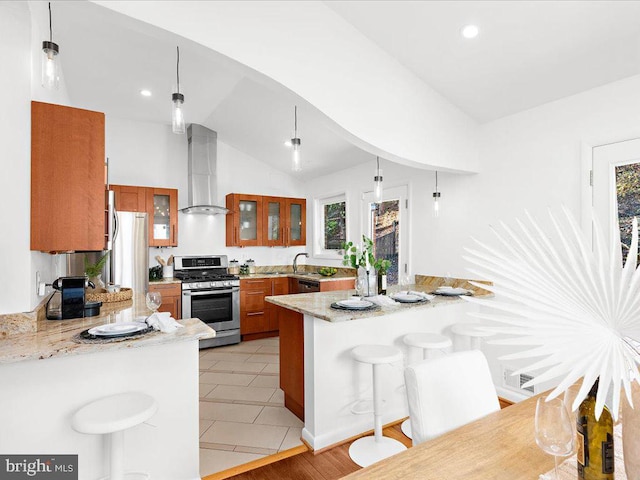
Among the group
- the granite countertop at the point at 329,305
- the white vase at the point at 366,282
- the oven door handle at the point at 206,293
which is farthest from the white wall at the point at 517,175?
the oven door handle at the point at 206,293

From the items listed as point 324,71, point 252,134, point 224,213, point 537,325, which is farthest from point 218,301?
point 537,325

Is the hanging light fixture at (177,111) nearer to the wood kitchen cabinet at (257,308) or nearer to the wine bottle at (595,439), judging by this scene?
the wine bottle at (595,439)

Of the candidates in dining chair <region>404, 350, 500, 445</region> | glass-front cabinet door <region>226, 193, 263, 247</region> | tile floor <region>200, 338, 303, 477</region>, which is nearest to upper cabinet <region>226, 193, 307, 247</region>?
glass-front cabinet door <region>226, 193, 263, 247</region>

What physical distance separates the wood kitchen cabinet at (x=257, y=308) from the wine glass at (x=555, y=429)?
4444 millimetres

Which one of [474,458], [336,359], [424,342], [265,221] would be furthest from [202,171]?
[474,458]

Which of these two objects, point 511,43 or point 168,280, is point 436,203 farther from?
point 168,280

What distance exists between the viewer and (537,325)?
2.42 feet

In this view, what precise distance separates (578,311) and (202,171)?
195 inches

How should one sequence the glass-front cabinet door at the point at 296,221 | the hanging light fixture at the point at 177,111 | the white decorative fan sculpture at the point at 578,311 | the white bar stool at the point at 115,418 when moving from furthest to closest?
the glass-front cabinet door at the point at 296,221
the hanging light fixture at the point at 177,111
the white bar stool at the point at 115,418
the white decorative fan sculpture at the point at 578,311

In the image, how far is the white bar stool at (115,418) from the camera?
144 cm

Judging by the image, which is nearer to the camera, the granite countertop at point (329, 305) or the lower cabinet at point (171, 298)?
the granite countertop at point (329, 305)

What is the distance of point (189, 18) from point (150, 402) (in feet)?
6.00

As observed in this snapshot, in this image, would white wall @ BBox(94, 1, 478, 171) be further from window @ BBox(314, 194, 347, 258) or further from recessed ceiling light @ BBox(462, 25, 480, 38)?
window @ BBox(314, 194, 347, 258)

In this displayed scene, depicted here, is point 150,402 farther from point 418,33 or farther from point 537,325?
point 418,33
